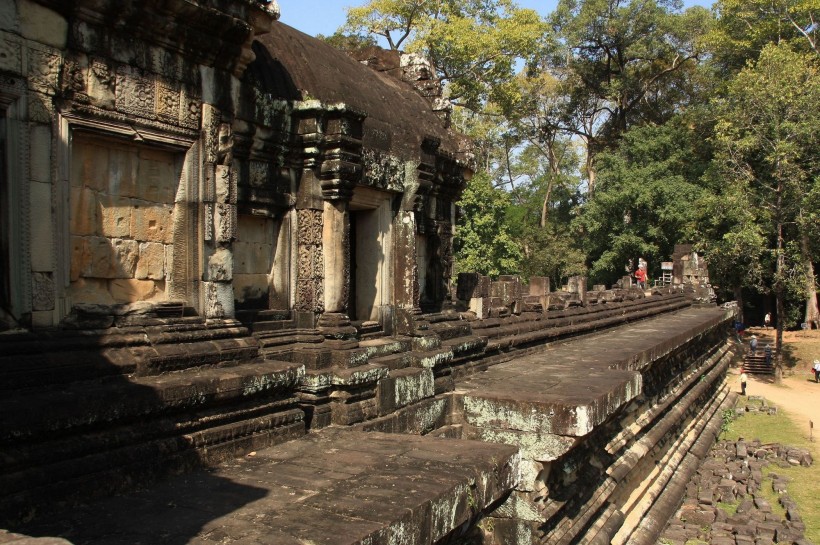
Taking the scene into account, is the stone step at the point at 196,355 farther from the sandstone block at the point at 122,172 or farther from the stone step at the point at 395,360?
the stone step at the point at 395,360

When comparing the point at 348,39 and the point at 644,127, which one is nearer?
the point at 348,39

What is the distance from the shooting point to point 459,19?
77.0 feet

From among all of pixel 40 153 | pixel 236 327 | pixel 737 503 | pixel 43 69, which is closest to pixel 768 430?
pixel 737 503

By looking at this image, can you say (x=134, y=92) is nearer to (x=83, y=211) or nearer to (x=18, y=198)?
(x=83, y=211)

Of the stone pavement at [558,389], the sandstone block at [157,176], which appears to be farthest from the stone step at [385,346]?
the sandstone block at [157,176]

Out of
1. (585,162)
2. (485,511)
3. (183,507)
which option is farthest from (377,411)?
(585,162)

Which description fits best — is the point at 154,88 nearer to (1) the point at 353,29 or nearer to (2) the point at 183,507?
(2) the point at 183,507

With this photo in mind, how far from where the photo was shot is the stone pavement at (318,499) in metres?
2.69

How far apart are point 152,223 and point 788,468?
450 inches

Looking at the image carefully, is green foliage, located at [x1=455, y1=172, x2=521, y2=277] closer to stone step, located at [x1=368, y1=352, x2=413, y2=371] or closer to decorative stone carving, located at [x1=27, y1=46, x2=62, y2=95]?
stone step, located at [x1=368, y1=352, x2=413, y2=371]

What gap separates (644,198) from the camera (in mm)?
27328

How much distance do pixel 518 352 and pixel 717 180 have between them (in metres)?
21.4

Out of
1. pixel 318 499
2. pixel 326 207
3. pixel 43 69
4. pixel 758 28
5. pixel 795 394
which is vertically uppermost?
pixel 758 28

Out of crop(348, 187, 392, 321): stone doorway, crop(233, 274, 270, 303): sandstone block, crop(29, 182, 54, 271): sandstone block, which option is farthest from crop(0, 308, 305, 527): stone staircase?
crop(348, 187, 392, 321): stone doorway
